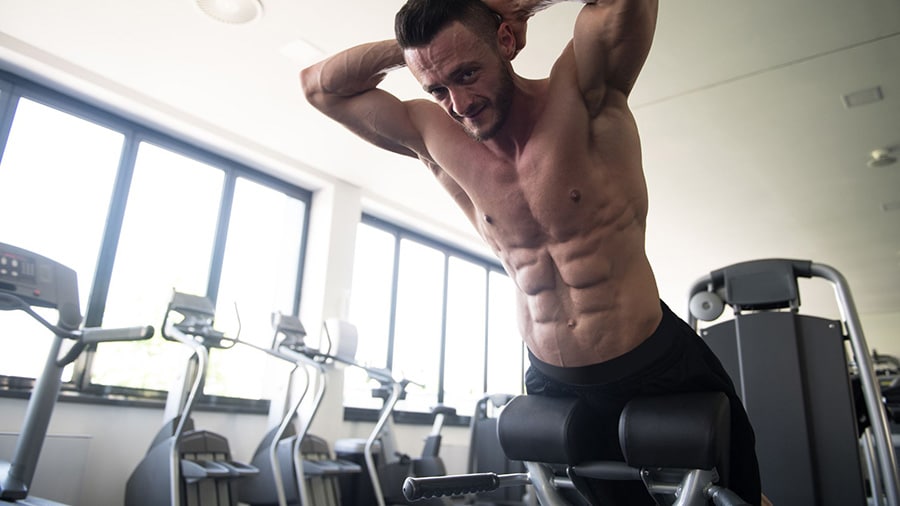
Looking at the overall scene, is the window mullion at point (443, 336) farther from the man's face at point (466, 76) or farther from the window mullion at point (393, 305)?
the man's face at point (466, 76)

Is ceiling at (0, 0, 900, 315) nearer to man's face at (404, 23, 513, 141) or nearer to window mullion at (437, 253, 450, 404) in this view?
window mullion at (437, 253, 450, 404)

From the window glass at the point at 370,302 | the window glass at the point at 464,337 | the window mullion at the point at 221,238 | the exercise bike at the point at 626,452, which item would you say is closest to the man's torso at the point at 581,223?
the exercise bike at the point at 626,452

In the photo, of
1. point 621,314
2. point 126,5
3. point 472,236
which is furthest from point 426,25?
point 472,236

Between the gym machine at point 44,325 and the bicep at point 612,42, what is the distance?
1758 mm

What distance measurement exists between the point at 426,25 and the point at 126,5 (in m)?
2.59

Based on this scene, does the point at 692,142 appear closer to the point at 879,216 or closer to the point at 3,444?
the point at 879,216

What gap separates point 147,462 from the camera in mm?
3088

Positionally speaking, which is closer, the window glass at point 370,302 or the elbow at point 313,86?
the elbow at point 313,86

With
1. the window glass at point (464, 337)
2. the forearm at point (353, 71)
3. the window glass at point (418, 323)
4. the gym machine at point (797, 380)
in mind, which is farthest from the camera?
the window glass at point (464, 337)

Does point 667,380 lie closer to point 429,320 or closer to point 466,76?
point 466,76

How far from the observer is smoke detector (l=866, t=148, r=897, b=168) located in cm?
423

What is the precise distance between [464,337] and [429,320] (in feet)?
1.96

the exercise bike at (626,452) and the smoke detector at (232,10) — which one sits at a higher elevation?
the smoke detector at (232,10)

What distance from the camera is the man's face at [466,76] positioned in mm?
1064
